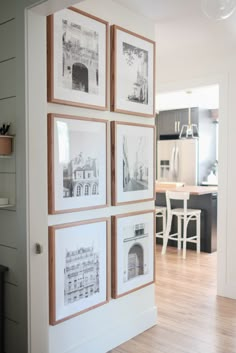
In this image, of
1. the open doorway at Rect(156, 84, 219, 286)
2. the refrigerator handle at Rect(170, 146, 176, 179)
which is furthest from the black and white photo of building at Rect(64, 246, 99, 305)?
the refrigerator handle at Rect(170, 146, 176, 179)

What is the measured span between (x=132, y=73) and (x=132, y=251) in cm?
141

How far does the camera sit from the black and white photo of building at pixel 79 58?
2307 mm

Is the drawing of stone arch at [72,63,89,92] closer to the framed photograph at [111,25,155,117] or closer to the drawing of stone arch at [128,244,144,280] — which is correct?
the framed photograph at [111,25,155,117]

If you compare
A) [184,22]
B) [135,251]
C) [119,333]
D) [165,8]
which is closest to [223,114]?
[184,22]

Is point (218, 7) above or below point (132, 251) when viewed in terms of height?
above

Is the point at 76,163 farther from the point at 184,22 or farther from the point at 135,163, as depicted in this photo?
the point at 184,22

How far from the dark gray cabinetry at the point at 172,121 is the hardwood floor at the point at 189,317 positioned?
4126 millimetres

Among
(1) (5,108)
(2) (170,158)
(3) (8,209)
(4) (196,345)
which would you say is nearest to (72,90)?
(1) (5,108)

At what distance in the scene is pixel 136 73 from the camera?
2.88 m

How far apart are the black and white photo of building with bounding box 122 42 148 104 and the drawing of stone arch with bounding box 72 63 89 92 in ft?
1.47

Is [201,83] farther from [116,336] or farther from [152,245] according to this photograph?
[116,336]

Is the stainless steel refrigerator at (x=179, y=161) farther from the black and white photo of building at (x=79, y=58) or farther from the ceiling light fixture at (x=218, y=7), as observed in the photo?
the ceiling light fixture at (x=218, y=7)

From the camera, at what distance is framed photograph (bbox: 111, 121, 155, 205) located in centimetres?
271

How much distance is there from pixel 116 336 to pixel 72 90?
184 cm
